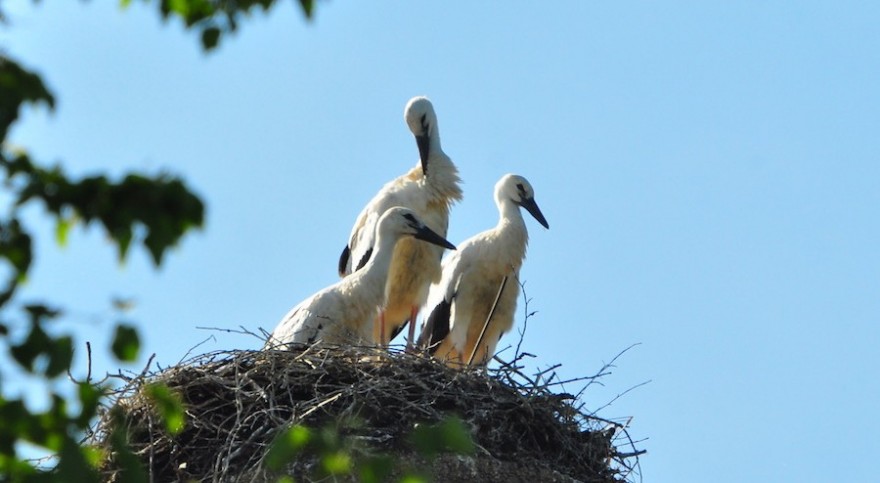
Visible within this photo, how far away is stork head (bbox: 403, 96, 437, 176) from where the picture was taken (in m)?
10.6

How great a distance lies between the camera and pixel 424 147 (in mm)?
10609

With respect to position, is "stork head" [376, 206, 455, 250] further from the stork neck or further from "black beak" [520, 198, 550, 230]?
"black beak" [520, 198, 550, 230]

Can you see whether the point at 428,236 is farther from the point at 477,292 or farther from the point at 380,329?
the point at 477,292

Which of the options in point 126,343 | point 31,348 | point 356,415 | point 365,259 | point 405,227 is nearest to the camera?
point 31,348

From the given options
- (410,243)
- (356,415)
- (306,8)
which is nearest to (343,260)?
(410,243)

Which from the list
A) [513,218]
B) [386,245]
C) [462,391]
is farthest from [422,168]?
[462,391]

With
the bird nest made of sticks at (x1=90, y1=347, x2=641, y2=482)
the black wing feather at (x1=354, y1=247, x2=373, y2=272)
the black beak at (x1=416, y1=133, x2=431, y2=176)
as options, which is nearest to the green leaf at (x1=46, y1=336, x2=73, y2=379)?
the bird nest made of sticks at (x1=90, y1=347, x2=641, y2=482)

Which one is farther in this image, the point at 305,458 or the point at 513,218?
the point at 513,218

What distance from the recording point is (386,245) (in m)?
9.15

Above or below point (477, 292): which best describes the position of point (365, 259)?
below

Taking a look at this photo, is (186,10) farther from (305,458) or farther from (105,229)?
(305,458)

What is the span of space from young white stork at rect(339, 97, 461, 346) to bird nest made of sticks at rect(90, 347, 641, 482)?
239 centimetres

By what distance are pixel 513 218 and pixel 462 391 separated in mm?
3368

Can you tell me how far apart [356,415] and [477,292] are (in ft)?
11.8
